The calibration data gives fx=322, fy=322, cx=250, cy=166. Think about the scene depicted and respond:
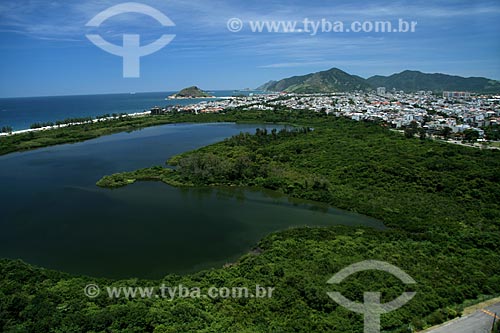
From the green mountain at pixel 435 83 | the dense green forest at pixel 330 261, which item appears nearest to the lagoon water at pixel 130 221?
the dense green forest at pixel 330 261

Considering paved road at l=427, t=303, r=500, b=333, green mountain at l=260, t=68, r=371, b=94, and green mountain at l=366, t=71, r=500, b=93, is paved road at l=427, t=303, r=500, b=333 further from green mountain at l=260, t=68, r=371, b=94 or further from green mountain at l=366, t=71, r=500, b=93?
green mountain at l=366, t=71, r=500, b=93

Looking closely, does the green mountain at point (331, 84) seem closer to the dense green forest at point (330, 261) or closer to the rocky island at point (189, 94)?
the rocky island at point (189, 94)

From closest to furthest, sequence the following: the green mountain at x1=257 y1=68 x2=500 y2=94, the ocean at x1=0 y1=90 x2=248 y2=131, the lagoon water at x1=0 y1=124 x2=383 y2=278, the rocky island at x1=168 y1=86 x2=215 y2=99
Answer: the lagoon water at x1=0 y1=124 x2=383 y2=278
the ocean at x1=0 y1=90 x2=248 y2=131
the green mountain at x1=257 y1=68 x2=500 y2=94
the rocky island at x1=168 y1=86 x2=215 y2=99

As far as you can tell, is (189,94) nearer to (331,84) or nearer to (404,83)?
(331,84)

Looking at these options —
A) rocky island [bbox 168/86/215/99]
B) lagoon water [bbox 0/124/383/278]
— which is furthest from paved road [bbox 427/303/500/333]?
rocky island [bbox 168/86/215/99]

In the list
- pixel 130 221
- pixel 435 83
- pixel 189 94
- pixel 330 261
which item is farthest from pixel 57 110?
pixel 435 83
